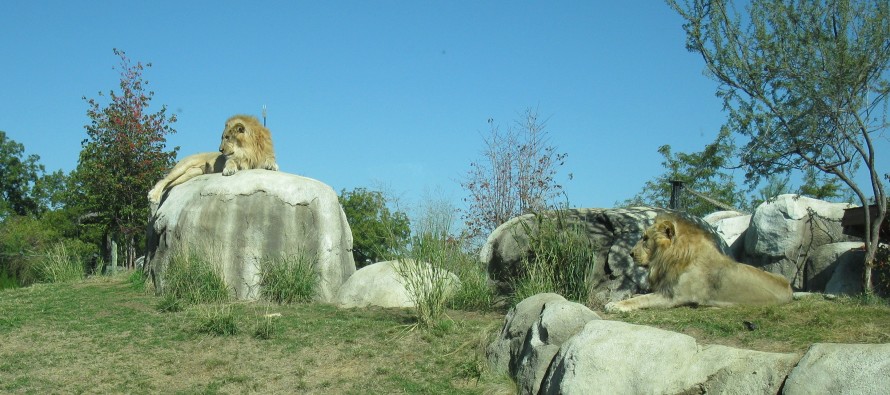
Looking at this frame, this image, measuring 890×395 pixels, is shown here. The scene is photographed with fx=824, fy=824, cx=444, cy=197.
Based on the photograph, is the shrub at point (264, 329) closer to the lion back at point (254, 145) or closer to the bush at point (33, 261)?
the lion back at point (254, 145)

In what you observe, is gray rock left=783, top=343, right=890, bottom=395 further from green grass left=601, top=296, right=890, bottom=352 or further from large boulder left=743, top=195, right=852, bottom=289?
large boulder left=743, top=195, right=852, bottom=289

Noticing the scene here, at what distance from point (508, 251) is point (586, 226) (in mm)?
1270

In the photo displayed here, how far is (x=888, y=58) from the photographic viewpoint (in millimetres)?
11461

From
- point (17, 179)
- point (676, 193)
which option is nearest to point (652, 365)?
point (676, 193)

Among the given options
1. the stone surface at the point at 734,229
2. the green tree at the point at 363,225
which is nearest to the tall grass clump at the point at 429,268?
the stone surface at the point at 734,229

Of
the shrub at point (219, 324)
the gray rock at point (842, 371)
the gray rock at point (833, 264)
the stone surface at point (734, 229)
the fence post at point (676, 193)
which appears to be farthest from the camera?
the stone surface at point (734, 229)

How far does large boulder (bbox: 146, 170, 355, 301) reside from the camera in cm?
1334

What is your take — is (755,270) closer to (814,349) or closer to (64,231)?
(814,349)

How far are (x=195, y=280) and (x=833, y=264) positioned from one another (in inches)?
398

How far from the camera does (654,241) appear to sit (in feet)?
33.5

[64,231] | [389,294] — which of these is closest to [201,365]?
[389,294]

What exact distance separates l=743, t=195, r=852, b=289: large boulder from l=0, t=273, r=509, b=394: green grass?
715 cm

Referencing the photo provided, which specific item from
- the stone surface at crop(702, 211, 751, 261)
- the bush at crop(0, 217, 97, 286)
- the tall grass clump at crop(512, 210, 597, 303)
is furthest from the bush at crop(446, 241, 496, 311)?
the bush at crop(0, 217, 97, 286)

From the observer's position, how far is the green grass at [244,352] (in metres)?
8.62
